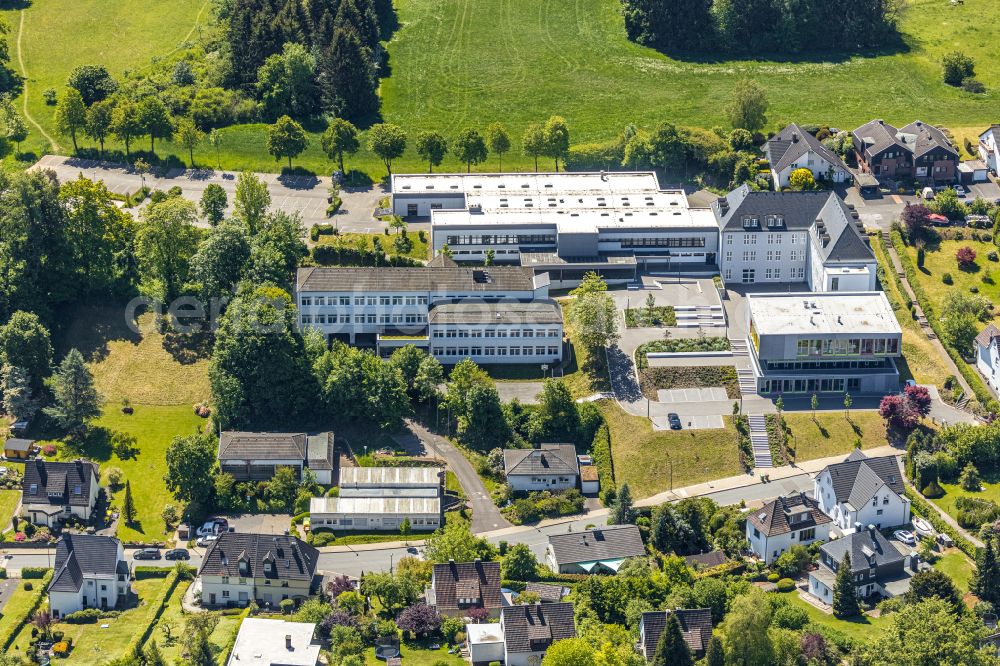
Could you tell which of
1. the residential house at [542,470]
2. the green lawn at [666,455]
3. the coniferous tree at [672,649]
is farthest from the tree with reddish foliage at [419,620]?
the green lawn at [666,455]

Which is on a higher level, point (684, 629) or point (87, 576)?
point (684, 629)

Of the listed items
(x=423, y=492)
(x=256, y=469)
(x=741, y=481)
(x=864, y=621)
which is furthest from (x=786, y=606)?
(x=256, y=469)

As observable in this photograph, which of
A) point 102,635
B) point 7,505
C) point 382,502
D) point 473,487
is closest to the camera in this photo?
point 102,635

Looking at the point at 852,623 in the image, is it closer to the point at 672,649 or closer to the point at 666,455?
the point at 672,649

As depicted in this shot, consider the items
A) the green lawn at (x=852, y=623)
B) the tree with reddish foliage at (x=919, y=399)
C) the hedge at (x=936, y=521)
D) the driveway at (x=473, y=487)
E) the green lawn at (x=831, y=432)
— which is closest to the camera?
the green lawn at (x=852, y=623)

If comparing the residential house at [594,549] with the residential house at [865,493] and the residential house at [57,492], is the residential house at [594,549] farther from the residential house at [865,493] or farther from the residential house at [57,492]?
the residential house at [57,492]

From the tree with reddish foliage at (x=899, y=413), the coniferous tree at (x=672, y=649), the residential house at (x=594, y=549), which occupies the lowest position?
the residential house at (x=594, y=549)

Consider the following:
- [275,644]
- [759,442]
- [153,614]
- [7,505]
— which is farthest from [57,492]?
[759,442]
